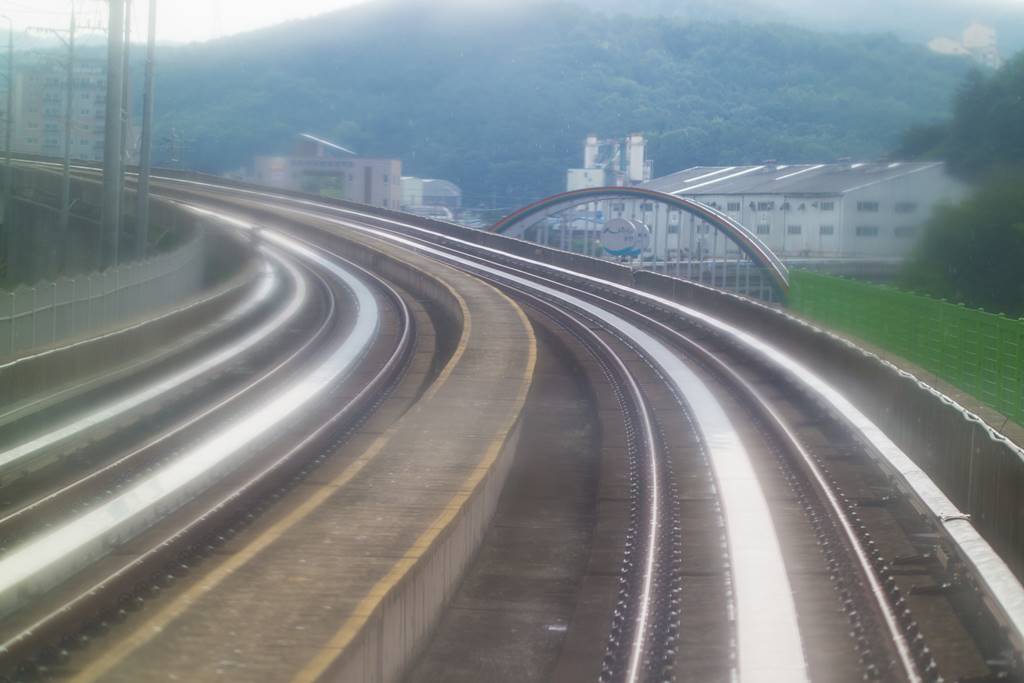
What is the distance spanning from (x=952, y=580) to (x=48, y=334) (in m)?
15.7

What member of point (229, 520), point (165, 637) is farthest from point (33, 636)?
point (229, 520)

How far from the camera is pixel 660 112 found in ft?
267

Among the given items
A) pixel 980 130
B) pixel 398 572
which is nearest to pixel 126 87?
pixel 980 130

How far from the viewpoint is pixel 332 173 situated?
232 ft

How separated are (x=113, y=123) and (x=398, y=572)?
23097 mm

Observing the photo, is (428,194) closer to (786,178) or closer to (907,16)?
(907,16)

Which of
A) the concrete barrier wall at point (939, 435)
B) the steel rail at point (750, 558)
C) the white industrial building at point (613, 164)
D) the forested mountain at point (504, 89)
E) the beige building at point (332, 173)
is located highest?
the forested mountain at point (504, 89)

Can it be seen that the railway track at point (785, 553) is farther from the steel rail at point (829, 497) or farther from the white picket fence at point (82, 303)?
the white picket fence at point (82, 303)

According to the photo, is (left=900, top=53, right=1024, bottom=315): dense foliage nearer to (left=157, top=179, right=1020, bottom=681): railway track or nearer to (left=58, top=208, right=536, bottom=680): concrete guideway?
(left=157, top=179, right=1020, bottom=681): railway track

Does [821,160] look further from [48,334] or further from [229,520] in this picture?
[229,520]

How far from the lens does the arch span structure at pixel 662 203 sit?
5247 cm

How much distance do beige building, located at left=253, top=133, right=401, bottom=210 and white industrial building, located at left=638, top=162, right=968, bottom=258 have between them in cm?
1957

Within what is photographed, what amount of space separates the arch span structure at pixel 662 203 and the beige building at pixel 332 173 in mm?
9005

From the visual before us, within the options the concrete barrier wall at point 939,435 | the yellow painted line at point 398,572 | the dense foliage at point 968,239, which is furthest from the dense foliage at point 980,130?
the yellow painted line at point 398,572
